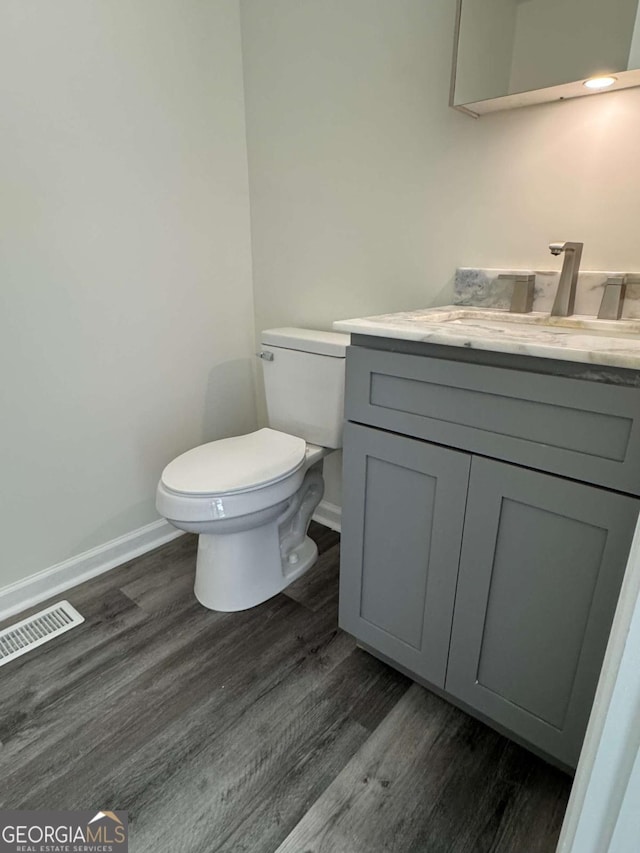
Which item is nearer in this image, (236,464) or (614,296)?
(614,296)

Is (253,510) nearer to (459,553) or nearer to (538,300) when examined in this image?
(459,553)

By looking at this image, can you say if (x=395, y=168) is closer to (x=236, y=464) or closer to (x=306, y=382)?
(x=306, y=382)

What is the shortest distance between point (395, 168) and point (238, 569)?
54.2 inches

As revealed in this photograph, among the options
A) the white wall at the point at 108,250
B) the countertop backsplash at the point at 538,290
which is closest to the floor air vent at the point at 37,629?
the white wall at the point at 108,250

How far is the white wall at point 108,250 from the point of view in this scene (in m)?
1.44

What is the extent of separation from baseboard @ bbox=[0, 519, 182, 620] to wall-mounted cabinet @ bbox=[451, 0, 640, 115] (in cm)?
177

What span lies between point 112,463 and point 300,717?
107 cm

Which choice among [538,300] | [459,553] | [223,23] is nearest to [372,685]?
[459,553]

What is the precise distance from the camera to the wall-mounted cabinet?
1101 mm

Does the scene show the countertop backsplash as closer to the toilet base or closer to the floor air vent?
the toilet base

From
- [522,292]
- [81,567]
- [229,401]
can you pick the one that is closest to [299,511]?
[229,401]

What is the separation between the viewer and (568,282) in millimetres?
1248
